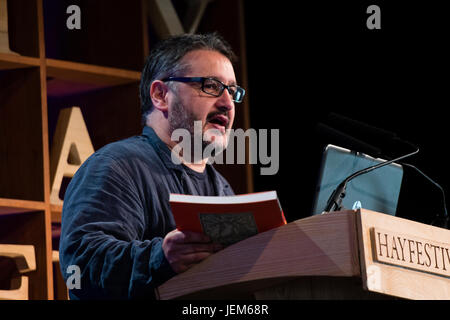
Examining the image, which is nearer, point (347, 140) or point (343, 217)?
point (343, 217)

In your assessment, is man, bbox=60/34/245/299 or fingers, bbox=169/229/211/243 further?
man, bbox=60/34/245/299

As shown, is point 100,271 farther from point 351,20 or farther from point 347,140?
point 351,20

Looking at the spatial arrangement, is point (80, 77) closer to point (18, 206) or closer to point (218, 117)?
point (18, 206)

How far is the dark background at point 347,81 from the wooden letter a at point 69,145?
901 mm

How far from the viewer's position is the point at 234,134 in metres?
3.42

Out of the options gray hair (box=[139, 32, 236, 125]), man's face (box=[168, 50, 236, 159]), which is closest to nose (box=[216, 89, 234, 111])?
man's face (box=[168, 50, 236, 159])

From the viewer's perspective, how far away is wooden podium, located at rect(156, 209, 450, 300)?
1278mm

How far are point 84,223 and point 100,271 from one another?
0.54ft

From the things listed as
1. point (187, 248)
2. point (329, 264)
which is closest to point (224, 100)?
point (187, 248)

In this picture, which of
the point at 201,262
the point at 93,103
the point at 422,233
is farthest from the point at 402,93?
the point at 201,262

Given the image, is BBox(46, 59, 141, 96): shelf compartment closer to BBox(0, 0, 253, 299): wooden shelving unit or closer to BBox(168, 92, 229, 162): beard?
BBox(0, 0, 253, 299): wooden shelving unit

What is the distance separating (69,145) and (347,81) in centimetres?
126

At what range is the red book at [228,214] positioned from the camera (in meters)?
1.25

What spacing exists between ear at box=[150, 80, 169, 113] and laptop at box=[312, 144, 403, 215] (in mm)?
576
